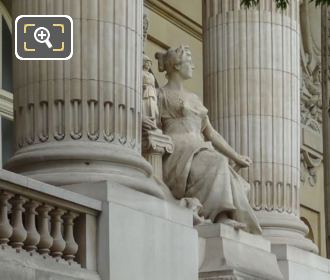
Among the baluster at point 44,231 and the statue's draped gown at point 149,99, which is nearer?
the baluster at point 44,231

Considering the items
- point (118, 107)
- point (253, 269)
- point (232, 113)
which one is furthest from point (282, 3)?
point (232, 113)

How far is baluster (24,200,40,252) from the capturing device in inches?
528

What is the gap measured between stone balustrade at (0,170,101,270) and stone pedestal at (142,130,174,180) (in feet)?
9.26

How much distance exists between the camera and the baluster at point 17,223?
520 inches

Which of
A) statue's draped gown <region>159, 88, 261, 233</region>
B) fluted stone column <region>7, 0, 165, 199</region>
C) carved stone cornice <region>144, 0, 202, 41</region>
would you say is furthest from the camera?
carved stone cornice <region>144, 0, 202, 41</region>

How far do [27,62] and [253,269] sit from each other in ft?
12.4

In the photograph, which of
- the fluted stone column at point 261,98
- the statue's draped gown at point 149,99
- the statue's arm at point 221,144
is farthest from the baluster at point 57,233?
the fluted stone column at point 261,98

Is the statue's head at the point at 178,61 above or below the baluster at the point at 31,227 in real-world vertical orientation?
above

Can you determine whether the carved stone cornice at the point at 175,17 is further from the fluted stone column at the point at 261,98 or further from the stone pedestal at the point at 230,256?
the stone pedestal at the point at 230,256

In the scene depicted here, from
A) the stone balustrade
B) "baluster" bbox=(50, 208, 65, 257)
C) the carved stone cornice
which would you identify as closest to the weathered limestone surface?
the carved stone cornice

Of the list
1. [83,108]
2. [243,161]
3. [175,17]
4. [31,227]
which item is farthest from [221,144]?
[175,17]

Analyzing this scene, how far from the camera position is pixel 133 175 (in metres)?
15.3

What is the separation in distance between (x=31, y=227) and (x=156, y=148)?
4.11m

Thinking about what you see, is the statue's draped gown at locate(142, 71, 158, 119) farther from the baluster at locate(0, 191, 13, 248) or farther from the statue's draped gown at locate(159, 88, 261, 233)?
the baluster at locate(0, 191, 13, 248)
